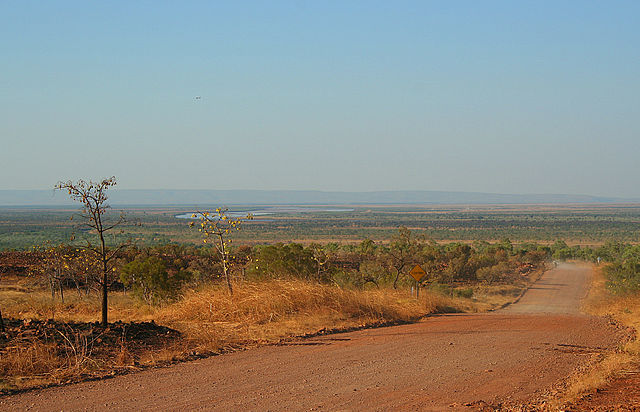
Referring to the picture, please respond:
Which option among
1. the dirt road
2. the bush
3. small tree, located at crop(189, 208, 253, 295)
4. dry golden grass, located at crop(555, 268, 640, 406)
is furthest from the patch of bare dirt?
the bush

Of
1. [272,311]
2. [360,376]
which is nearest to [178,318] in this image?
[272,311]

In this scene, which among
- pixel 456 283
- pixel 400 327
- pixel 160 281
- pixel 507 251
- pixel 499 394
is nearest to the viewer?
pixel 499 394

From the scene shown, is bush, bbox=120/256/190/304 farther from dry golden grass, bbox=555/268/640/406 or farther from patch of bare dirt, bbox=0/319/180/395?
dry golden grass, bbox=555/268/640/406

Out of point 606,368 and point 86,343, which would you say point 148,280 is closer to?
point 86,343

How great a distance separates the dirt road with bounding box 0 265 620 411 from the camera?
7258mm

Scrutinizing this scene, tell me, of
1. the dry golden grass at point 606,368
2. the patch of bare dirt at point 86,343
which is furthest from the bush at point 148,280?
the dry golden grass at point 606,368

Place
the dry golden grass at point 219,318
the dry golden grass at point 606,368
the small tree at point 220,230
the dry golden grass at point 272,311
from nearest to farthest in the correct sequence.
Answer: the dry golden grass at point 606,368 → the dry golden grass at point 219,318 → the dry golden grass at point 272,311 → the small tree at point 220,230

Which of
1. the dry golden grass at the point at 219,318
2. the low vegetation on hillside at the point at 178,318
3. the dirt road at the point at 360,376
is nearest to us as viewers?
the dirt road at the point at 360,376

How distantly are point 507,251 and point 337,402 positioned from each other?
57.3 m

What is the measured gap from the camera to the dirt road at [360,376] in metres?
7.26

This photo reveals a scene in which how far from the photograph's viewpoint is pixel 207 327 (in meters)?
12.1

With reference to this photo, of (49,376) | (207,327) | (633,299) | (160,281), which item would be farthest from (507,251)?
(49,376)

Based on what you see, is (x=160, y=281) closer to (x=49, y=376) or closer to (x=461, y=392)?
(x=49, y=376)

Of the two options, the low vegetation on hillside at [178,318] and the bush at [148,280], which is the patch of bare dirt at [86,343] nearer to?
the low vegetation on hillside at [178,318]
